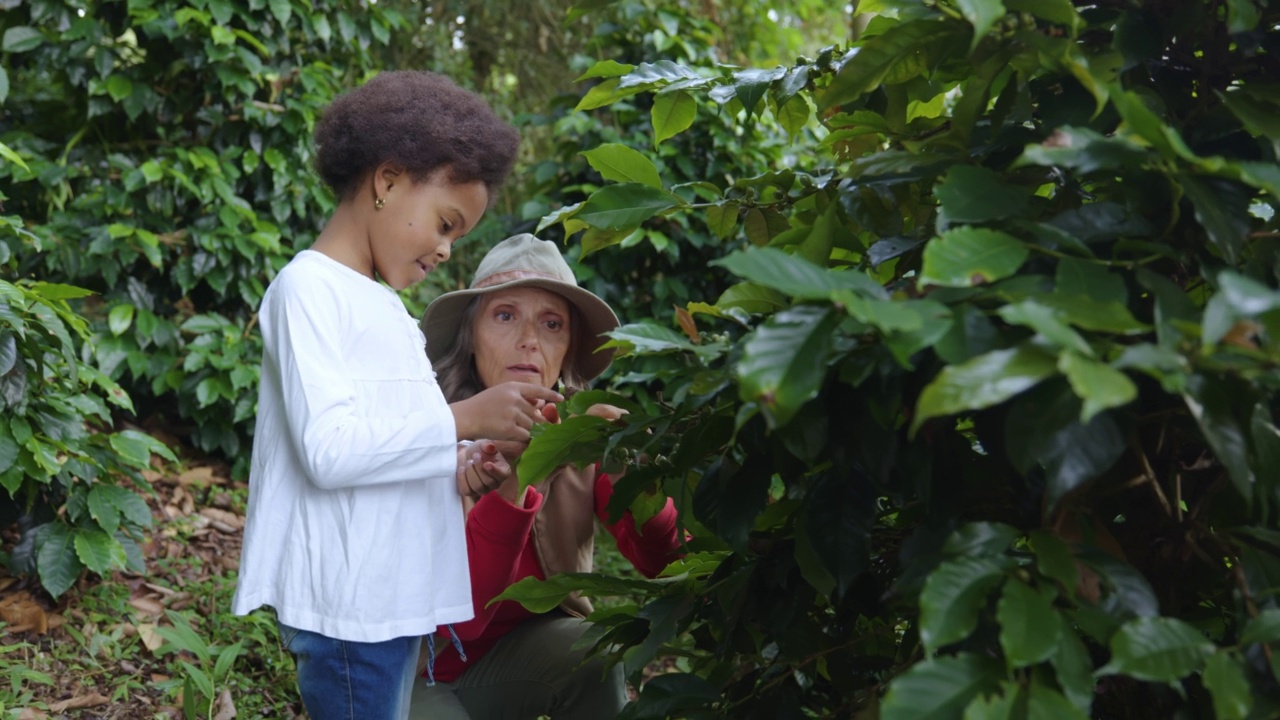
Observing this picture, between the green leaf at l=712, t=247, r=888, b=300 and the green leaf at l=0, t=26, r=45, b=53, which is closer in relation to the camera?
the green leaf at l=712, t=247, r=888, b=300

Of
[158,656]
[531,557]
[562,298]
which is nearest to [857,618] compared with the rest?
[531,557]

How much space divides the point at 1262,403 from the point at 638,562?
1.51 m

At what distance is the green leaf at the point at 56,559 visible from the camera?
9.69ft

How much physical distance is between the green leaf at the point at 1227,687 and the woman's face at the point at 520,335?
165cm

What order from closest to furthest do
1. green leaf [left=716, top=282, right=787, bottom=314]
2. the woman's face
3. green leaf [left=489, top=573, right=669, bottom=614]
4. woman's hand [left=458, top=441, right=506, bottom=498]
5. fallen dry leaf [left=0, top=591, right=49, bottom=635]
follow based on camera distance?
green leaf [left=716, top=282, right=787, bottom=314]
green leaf [left=489, top=573, right=669, bottom=614]
woman's hand [left=458, top=441, right=506, bottom=498]
the woman's face
fallen dry leaf [left=0, top=591, right=49, bottom=635]

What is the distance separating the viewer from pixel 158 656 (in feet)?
9.89

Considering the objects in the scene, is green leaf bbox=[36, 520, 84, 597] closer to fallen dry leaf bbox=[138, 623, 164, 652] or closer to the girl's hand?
fallen dry leaf bbox=[138, 623, 164, 652]

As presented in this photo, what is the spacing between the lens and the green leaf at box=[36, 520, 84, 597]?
9.69 ft

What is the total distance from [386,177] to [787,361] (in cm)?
124

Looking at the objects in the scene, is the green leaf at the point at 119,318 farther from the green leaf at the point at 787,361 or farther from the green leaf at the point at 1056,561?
the green leaf at the point at 1056,561

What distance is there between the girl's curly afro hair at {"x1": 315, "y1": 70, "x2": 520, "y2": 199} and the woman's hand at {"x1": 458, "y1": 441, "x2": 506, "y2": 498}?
49 centimetres

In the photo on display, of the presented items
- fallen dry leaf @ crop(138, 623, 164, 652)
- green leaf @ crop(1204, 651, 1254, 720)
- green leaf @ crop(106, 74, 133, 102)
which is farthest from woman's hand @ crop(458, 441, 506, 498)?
green leaf @ crop(106, 74, 133, 102)

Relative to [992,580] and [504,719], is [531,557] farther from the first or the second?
[992,580]

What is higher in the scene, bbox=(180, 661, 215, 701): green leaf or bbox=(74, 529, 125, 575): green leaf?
bbox=(74, 529, 125, 575): green leaf
